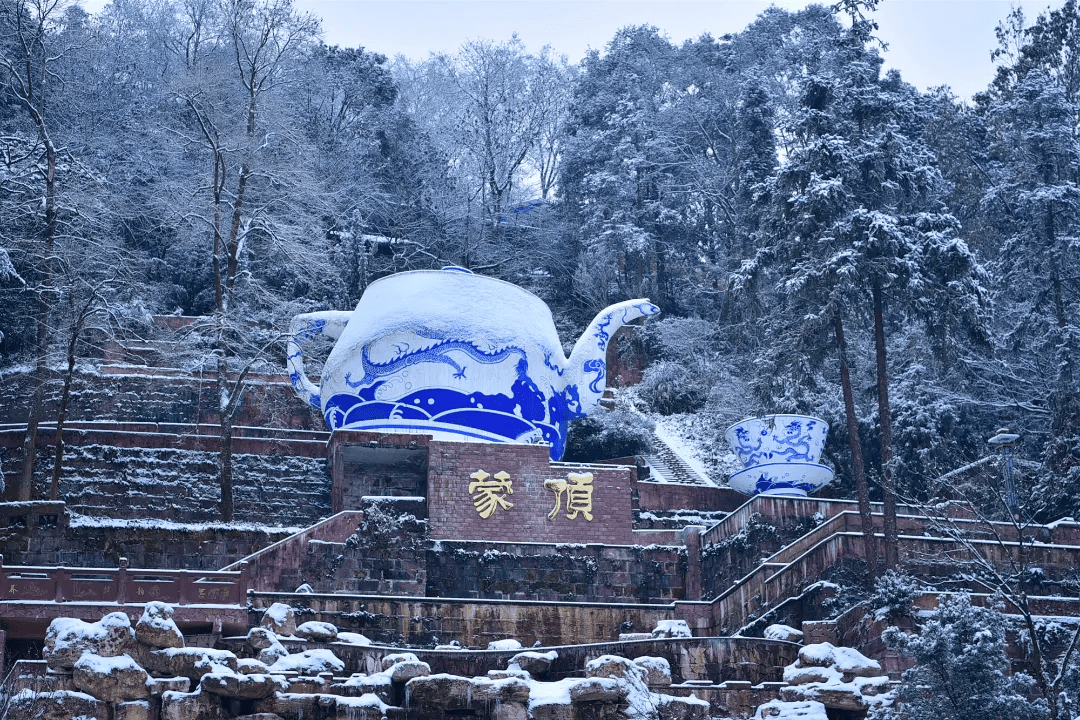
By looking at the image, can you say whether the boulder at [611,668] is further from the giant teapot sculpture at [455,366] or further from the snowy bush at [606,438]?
the snowy bush at [606,438]

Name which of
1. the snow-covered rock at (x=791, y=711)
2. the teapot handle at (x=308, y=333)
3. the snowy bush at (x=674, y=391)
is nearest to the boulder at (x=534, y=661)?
the snow-covered rock at (x=791, y=711)

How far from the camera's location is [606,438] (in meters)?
29.8

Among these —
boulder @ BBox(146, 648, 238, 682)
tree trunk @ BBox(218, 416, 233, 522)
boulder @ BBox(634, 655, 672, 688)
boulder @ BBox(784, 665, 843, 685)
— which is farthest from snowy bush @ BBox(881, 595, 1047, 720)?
tree trunk @ BBox(218, 416, 233, 522)

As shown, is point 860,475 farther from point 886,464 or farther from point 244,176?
point 244,176

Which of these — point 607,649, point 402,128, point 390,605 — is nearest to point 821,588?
point 607,649

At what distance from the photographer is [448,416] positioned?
23.6 metres

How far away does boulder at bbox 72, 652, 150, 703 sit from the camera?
1489 cm

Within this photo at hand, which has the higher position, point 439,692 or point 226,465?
point 226,465

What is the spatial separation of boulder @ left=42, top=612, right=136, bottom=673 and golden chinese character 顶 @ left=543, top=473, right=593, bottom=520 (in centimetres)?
845

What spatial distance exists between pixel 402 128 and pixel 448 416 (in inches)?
715

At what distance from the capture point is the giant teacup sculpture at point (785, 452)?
24141 mm

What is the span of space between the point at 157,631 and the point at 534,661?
4.08m

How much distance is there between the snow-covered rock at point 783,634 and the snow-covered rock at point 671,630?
98 centimetres

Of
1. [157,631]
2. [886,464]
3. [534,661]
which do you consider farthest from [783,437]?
[157,631]
